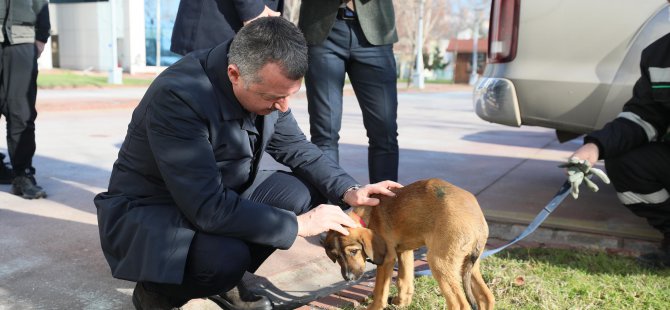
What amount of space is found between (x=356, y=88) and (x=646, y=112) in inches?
67.6

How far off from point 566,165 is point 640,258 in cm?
101

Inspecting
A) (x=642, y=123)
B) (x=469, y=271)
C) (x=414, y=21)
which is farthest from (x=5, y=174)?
(x=414, y=21)

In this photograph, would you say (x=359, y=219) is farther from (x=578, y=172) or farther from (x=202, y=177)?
(x=578, y=172)

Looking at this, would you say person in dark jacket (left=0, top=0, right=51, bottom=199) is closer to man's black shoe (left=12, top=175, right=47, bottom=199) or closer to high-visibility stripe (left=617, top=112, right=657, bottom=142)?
man's black shoe (left=12, top=175, right=47, bottom=199)

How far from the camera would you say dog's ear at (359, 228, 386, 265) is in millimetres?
2738

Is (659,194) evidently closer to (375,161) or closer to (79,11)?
(375,161)

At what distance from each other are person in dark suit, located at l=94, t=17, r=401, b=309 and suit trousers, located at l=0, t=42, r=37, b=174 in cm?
268

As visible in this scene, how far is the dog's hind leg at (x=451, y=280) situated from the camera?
105 inches

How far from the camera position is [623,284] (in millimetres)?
3312

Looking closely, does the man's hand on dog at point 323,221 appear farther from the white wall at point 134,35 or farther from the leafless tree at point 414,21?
the leafless tree at point 414,21

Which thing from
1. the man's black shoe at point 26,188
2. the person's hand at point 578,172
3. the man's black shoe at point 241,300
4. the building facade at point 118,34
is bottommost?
the building facade at point 118,34

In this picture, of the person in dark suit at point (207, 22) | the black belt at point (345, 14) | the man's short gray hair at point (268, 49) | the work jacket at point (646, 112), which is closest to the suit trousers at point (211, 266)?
the man's short gray hair at point (268, 49)

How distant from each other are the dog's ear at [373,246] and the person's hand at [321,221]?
115 mm

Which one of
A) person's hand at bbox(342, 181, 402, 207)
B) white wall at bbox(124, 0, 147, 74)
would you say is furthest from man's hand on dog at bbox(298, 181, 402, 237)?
white wall at bbox(124, 0, 147, 74)
